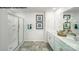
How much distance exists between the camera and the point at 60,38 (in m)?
1.90

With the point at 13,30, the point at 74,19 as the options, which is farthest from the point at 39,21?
the point at 74,19

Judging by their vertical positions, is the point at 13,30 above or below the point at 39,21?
below

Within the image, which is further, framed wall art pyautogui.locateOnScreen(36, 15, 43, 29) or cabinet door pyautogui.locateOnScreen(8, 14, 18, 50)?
cabinet door pyautogui.locateOnScreen(8, 14, 18, 50)

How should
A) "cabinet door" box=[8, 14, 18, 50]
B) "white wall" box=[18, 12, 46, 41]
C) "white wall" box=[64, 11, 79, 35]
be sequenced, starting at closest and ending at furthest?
"white wall" box=[18, 12, 46, 41] → "cabinet door" box=[8, 14, 18, 50] → "white wall" box=[64, 11, 79, 35]

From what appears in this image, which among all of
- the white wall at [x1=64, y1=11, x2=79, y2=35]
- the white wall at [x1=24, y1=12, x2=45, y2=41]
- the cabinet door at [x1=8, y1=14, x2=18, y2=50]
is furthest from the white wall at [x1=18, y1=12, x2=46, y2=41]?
the white wall at [x1=64, y1=11, x2=79, y2=35]

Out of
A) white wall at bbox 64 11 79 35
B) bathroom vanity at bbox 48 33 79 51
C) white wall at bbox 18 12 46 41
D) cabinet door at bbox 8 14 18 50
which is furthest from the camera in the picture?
white wall at bbox 64 11 79 35

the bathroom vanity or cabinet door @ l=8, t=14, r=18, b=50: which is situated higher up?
cabinet door @ l=8, t=14, r=18, b=50

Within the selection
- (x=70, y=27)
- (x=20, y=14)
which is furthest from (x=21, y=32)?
(x=70, y=27)

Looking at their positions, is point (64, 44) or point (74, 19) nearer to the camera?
point (64, 44)

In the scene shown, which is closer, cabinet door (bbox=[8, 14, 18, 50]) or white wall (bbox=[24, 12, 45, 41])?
white wall (bbox=[24, 12, 45, 41])

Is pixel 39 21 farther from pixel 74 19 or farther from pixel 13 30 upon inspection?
pixel 74 19

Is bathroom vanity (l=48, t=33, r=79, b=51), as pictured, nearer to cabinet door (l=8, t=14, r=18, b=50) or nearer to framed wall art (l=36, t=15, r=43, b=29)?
framed wall art (l=36, t=15, r=43, b=29)

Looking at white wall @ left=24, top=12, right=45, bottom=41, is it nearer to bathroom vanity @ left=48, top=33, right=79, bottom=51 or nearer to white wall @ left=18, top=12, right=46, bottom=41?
white wall @ left=18, top=12, right=46, bottom=41
